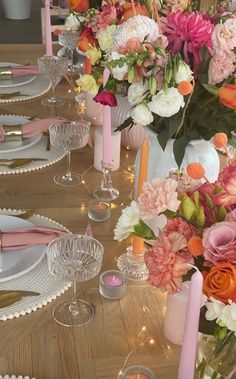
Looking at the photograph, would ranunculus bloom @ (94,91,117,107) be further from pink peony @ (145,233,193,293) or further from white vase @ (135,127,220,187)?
pink peony @ (145,233,193,293)

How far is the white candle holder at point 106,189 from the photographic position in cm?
139

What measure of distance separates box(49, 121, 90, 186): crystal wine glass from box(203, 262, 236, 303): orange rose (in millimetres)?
806

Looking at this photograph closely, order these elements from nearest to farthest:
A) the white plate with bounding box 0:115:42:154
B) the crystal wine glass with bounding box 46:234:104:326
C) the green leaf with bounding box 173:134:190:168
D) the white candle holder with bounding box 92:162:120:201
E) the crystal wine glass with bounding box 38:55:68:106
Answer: the crystal wine glass with bounding box 46:234:104:326
the green leaf with bounding box 173:134:190:168
the white candle holder with bounding box 92:162:120:201
the white plate with bounding box 0:115:42:154
the crystal wine glass with bounding box 38:55:68:106

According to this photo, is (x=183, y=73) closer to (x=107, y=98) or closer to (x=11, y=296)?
(x=107, y=98)

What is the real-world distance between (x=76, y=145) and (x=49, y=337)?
0.58m

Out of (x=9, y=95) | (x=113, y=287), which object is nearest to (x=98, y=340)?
(x=113, y=287)

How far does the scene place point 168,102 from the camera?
3.33ft

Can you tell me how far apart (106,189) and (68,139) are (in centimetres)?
15

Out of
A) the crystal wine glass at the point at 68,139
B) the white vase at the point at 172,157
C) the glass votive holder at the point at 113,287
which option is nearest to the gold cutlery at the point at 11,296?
the glass votive holder at the point at 113,287

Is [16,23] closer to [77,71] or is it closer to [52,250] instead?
[77,71]

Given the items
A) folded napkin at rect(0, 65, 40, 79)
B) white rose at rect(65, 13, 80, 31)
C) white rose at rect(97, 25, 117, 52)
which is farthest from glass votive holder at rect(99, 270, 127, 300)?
folded napkin at rect(0, 65, 40, 79)

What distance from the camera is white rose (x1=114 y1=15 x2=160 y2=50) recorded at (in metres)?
Result: 1.03

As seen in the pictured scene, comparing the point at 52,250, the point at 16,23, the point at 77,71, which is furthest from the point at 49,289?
the point at 16,23

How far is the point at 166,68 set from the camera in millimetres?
1006
